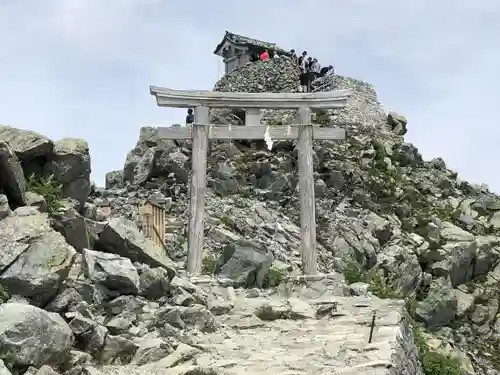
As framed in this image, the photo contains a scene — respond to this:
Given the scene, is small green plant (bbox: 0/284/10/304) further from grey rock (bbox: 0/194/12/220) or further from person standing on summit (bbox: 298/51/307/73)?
person standing on summit (bbox: 298/51/307/73)

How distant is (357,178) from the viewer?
20000 millimetres

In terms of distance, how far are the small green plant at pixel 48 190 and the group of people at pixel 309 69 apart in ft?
49.5

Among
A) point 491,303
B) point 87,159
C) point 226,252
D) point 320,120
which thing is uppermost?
point 320,120

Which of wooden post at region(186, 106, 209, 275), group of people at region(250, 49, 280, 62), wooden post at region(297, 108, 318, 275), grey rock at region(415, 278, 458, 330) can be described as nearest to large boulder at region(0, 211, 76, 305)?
wooden post at region(186, 106, 209, 275)

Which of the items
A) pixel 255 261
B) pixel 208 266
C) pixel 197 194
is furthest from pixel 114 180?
pixel 255 261

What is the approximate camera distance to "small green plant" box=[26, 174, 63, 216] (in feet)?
28.1

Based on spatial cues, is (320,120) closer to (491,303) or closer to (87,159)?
(491,303)

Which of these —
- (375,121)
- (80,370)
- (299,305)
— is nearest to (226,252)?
(299,305)

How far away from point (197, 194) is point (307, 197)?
6.65ft

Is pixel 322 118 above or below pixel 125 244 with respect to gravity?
above

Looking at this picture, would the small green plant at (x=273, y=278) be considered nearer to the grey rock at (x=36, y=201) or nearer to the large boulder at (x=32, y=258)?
the grey rock at (x=36, y=201)

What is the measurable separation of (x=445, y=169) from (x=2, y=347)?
20512 mm

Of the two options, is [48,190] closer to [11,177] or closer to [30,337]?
[11,177]

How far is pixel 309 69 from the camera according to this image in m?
24.3
